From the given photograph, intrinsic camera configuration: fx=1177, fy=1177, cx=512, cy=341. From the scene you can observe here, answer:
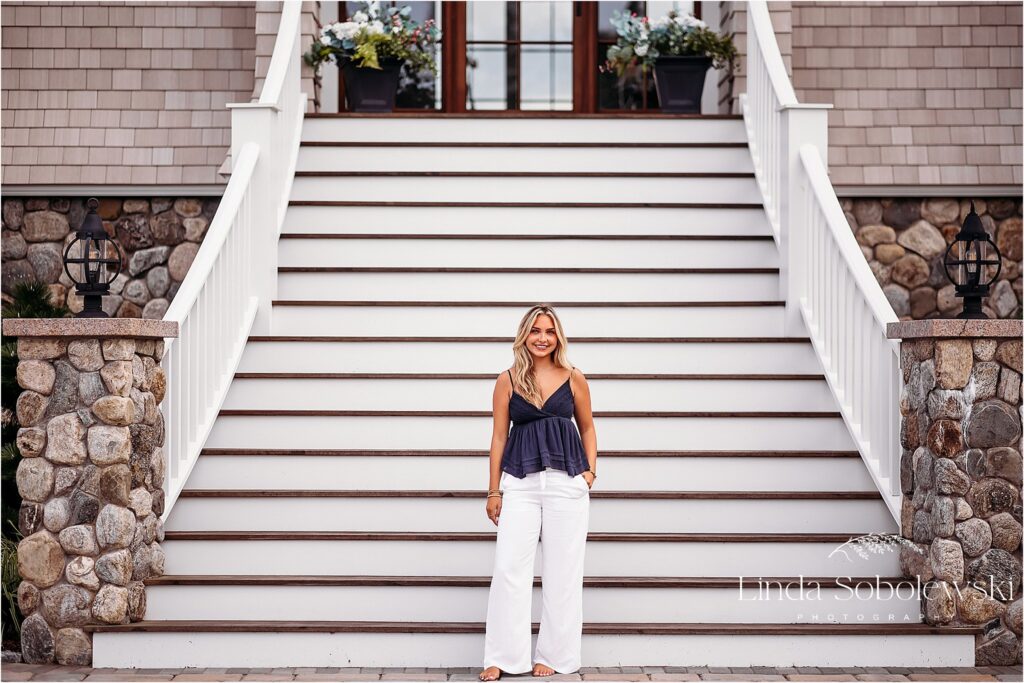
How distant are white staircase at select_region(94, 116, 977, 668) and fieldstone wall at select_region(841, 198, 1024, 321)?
1.07 m

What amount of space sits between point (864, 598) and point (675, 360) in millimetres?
1612

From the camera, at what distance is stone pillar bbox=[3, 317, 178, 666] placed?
14.3ft

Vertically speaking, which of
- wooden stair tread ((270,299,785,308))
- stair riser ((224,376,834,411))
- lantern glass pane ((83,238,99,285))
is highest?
lantern glass pane ((83,238,99,285))

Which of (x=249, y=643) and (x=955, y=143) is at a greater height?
(x=955, y=143)

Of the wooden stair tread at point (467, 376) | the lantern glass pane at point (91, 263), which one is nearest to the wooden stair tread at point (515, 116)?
the wooden stair tread at point (467, 376)

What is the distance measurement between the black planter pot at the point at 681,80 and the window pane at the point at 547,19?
115 cm

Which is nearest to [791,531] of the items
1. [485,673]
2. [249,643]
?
[485,673]

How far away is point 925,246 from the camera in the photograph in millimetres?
7340

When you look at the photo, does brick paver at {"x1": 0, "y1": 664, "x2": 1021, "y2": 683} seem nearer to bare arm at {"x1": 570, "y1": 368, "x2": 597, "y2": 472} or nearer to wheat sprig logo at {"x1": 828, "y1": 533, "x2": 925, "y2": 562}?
wheat sprig logo at {"x1": 828, "y1": 533, "x2": 925, "y2": 562}

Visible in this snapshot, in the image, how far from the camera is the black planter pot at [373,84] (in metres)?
7.59

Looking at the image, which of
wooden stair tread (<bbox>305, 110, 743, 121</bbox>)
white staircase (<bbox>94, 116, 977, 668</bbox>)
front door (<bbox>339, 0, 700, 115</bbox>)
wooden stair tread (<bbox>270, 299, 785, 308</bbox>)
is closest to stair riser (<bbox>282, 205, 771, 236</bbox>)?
white staircase (<bbox>94, 116, 977, 668</bbox>)

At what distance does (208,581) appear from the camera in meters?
4.54

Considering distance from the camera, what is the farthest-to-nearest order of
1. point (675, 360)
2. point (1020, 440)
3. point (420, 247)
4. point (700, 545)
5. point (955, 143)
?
point (955, 143), point (420, 247), point (675, 360), point (700, 545), point (1020, 440)

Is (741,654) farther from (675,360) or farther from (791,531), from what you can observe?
(675,360)
